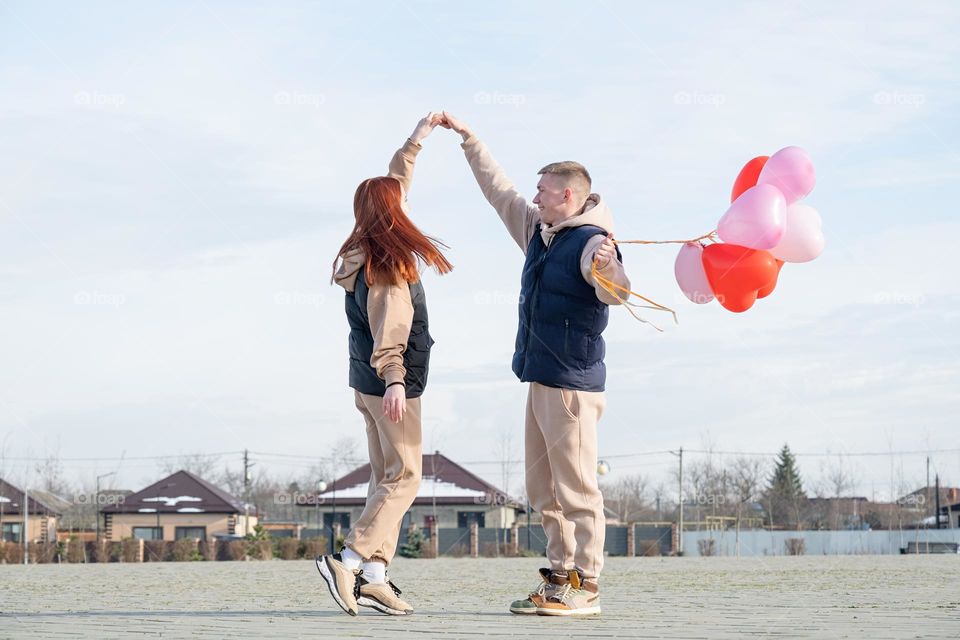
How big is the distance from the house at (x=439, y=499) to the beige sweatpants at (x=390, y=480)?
49328 mm

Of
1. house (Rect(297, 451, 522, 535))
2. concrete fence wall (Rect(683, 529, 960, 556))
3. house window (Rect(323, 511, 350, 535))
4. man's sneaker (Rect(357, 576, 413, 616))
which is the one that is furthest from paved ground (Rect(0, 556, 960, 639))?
house window (Rect(323, 511, 350, 535))

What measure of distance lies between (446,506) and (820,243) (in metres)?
51.5

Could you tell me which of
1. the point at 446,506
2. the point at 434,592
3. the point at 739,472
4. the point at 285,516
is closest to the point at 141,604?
the point at 434,592

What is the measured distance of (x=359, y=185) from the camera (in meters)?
5.88

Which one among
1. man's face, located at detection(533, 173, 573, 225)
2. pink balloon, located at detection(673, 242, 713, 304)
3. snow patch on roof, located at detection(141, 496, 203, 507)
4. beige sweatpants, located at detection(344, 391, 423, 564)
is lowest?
snow patch on roof, located at detection(141, 496, 203, 507)

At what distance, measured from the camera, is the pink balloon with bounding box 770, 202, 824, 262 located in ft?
18.1

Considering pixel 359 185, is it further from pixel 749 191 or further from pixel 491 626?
pixel 491 626

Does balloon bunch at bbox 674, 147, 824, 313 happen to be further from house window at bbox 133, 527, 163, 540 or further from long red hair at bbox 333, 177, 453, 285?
house window at bbox 133, 527, 163, 540

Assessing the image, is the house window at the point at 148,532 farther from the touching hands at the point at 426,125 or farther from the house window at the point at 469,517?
the touching hands at the point at 426,125

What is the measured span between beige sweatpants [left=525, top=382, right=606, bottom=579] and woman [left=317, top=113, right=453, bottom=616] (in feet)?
2.23

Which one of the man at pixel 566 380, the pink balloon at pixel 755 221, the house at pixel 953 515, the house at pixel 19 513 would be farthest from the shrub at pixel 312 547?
the house at pixel 953 515

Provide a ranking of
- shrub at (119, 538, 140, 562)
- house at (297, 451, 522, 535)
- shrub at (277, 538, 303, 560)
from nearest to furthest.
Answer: shrub at (119, 538, 140, 562), shrub at (277, 538, 303, 560), house at (297, 451, 522, 535)

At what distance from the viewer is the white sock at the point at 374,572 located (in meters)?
5.51

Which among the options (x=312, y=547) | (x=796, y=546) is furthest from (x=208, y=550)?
(x=796, y=546)
